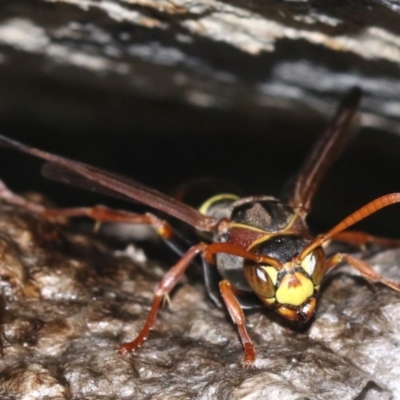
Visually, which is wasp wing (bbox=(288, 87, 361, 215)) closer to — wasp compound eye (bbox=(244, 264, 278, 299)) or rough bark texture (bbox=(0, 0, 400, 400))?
rough bark texture (bbox=(0, 0, 400, 400))

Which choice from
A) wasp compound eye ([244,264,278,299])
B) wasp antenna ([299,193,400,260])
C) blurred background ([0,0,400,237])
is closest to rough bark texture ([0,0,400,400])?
blurred background ([0,0,400,237])

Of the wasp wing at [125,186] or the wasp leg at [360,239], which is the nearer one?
the wasp wing at [125,186]

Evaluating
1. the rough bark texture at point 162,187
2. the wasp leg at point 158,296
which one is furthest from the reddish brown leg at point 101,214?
the wasp leg at point 158,296

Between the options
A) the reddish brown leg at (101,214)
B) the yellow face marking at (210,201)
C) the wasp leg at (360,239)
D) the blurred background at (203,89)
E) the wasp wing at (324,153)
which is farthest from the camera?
the yellow face marking at (210,201)

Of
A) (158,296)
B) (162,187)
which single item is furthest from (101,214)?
(162,187)

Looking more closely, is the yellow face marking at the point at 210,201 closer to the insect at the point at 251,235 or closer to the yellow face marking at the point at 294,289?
the insect at the point at 251,235

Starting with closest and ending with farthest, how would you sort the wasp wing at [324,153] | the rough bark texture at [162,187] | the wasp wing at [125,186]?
the rough bark texture at [162,187] → the wasp wing at [125,186] → the wasp wing at [324,153]

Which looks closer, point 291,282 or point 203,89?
point 291,282

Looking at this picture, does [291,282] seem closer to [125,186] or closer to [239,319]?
[239,319]
